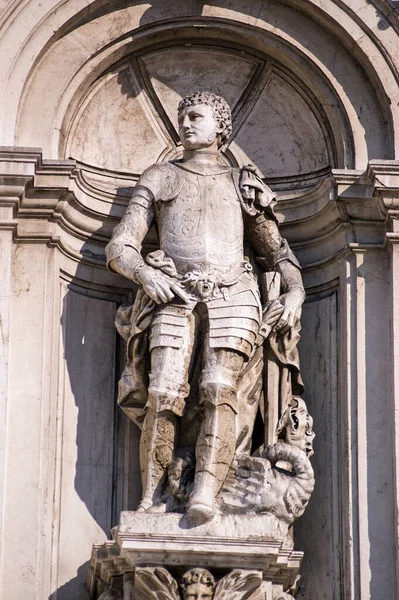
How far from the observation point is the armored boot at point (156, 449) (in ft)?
48.5

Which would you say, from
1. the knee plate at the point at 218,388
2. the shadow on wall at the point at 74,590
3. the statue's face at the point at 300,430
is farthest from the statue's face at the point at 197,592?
the statue's face at the point at 300,430

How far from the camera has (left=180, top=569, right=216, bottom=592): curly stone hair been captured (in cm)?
1419

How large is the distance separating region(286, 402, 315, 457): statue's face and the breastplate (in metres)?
1.17

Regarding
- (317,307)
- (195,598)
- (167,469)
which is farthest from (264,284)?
(195,598)

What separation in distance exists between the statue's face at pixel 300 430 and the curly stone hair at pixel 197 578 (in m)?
1.38

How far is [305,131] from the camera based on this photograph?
651 inches

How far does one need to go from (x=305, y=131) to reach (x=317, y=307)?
1483 millimetres

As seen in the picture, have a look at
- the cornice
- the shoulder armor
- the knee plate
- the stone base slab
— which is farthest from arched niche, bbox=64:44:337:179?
the stone base slab

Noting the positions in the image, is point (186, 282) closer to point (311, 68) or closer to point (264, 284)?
point (264, 284)

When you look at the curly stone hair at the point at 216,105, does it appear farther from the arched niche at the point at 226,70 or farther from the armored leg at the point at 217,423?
the armored leg at the point at 217,423

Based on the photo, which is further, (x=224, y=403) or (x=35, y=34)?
(x=35, y=34)

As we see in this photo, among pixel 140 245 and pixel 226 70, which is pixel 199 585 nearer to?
pixel 140 245

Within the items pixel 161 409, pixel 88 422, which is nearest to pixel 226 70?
pixel 88 422

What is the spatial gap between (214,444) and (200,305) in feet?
3.41
